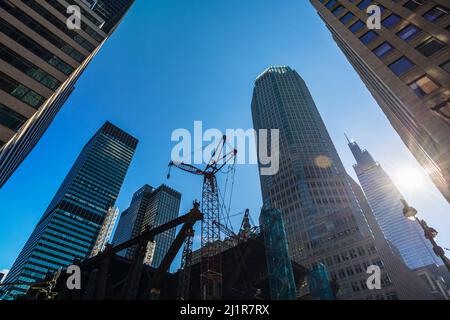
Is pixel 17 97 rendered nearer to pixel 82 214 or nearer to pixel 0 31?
pixel 0 31

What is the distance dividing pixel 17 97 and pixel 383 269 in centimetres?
8708

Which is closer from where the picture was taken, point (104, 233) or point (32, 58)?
point (32, 58)

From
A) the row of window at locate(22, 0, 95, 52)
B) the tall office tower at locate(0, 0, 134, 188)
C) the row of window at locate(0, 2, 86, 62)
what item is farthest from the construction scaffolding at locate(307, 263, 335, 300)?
the row of window at locate(22, 0, 95, 52)

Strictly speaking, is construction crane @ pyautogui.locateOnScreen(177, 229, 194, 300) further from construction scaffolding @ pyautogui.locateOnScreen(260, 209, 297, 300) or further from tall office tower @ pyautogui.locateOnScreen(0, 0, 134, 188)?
tall office tower @ pyautogui.locateOnScreen(0, 0, 134, 188)

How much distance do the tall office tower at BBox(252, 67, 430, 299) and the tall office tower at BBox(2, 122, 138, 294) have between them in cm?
11398

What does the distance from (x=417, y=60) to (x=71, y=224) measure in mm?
189604

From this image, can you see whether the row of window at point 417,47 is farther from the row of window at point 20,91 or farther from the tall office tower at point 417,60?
the row of window at point 20,91

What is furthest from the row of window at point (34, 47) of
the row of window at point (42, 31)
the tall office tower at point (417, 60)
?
the tall office tower at point (417, 60)

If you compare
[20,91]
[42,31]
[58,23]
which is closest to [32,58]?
[20,91]

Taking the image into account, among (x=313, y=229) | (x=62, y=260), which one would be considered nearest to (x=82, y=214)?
(x=62, y=260)

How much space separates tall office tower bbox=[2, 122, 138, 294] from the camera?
149 metres

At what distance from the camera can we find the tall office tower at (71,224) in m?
149

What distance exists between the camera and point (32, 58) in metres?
35.2

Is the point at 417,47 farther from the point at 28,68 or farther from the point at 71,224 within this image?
the point at 71,224
